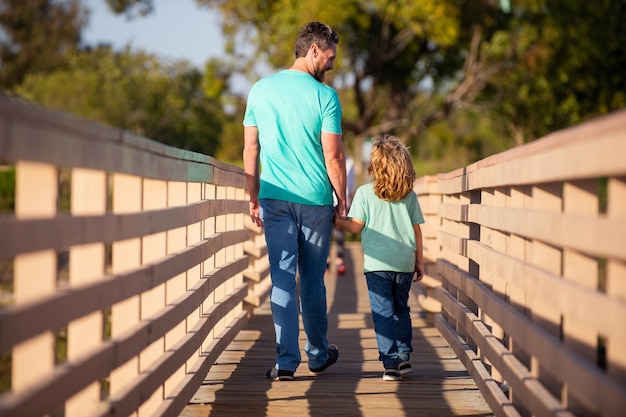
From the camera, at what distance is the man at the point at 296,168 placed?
6.51 meters

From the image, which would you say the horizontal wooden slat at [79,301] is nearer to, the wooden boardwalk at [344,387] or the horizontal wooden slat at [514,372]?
the wooden boardwalk at [344,387]

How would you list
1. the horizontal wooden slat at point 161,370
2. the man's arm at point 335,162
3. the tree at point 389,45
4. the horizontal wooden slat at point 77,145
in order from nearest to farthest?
1. the horizontal wooden slat at point 77,145
2. the horizontal wooden slat at point 161,370
3. the man's arm at point 335,162
4. the tree at point 389,45

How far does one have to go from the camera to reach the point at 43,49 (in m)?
87.9

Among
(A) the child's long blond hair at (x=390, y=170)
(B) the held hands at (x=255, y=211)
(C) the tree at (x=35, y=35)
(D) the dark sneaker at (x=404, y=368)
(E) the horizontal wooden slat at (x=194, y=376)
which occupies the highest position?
(C) the tree at (x=35, y=35)

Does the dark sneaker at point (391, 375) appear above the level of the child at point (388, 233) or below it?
below

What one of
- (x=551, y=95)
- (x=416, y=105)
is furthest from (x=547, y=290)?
(x=416, y=105)

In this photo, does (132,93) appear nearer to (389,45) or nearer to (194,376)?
(389,45)

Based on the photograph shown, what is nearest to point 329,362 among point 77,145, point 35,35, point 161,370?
point 161,370

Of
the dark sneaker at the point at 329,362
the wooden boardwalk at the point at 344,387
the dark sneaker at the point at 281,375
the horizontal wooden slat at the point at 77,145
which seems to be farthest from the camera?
the dark sneaker at the point at 329,362

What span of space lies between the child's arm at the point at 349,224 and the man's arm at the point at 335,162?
5.9 inches

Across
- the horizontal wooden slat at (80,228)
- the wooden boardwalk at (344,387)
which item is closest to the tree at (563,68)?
the wooden boardwalk at (344,387)

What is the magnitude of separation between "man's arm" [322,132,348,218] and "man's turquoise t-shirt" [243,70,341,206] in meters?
0.05

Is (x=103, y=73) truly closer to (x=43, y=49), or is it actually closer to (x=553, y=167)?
(x=43, y=49)

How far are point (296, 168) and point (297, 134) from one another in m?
0.19
